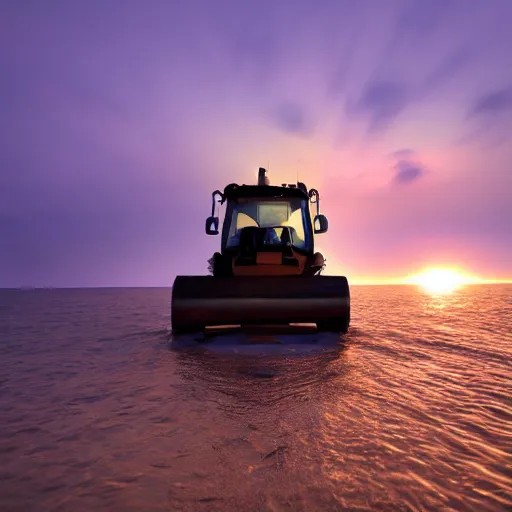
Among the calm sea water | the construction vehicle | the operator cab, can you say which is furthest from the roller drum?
the calm sea water

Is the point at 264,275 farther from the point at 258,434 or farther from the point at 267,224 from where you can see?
the point at 258,434

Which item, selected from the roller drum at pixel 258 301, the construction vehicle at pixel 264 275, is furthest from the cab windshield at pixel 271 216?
the roller drum at pixel 258 301

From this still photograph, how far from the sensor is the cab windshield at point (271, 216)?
7934 millimetres

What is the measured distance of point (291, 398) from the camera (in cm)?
332

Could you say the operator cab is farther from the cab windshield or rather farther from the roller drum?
the roller drum

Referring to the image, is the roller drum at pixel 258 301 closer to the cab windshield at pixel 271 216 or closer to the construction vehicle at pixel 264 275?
the construction vehicle at pixel 264 275

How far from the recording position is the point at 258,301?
6477 millimetres

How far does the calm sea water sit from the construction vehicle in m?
1.42

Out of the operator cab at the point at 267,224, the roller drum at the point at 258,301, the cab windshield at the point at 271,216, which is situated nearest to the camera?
the roller drum at the point at 258,301

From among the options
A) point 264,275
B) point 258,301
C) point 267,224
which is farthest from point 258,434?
point 267,224

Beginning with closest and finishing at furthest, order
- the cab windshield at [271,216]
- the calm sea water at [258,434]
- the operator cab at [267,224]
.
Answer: the calm sea water at [258,434], the operator cab at [267,224], the cab windshield at [271,216]

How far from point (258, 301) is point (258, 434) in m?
4.00

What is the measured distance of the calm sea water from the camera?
179cm

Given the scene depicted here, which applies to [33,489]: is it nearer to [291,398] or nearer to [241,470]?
[241,470]
